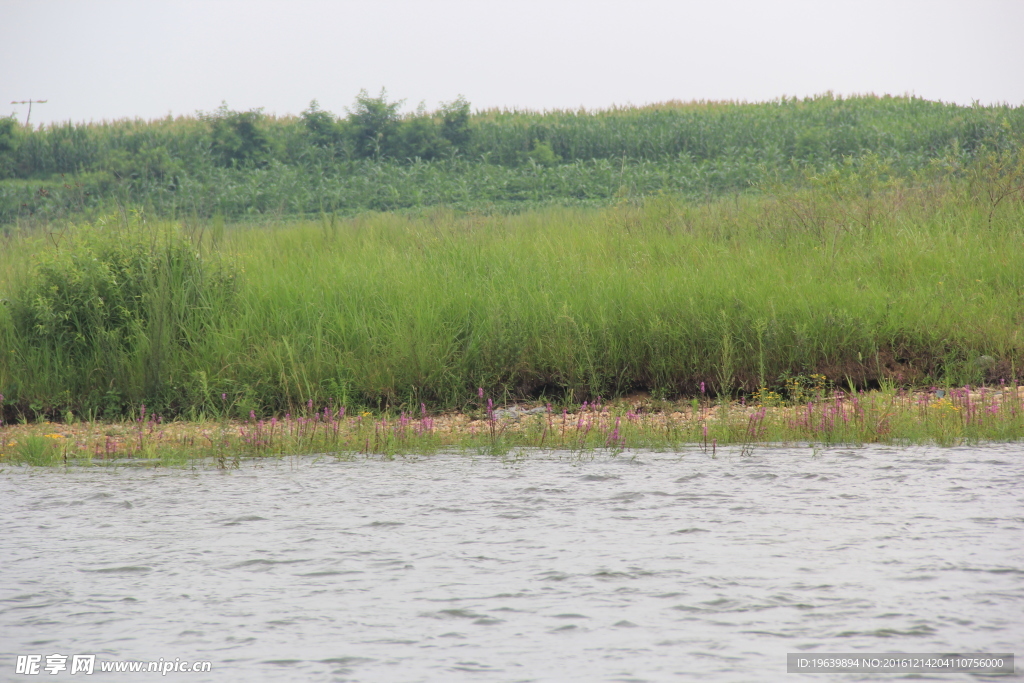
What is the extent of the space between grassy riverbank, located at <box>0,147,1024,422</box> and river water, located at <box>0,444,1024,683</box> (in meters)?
2.43

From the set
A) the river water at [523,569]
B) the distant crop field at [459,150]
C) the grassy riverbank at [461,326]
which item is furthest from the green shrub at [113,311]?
the distant crop field at [459,150]

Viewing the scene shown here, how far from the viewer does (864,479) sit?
4770 millimetres

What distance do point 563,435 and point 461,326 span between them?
239cm

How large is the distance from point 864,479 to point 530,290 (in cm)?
449

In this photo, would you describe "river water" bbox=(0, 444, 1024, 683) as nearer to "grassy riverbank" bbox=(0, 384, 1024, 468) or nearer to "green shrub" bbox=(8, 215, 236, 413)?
"grassy riverbank" bbox=(0, 384, 1024, 468)

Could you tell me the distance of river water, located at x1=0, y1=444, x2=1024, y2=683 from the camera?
285 centimetres

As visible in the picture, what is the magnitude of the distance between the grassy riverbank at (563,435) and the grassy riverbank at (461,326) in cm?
82

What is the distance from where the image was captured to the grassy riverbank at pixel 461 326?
25.1 feet

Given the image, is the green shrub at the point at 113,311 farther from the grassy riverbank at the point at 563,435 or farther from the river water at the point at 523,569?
the river water at the point at 523,569

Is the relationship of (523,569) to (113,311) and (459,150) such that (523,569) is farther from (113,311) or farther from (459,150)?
(459,150)

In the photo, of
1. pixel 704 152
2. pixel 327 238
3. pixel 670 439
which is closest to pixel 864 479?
pixel 670 439

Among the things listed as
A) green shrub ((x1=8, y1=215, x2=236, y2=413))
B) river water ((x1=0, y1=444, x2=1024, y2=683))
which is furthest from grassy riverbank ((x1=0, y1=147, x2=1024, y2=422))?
river water ((x1=0, y1=444, x2=1024, y2=683))

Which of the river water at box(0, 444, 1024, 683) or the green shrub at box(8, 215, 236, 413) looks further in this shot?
the green shrub at box(8, 215, 236, 413)

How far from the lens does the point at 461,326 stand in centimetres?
810
